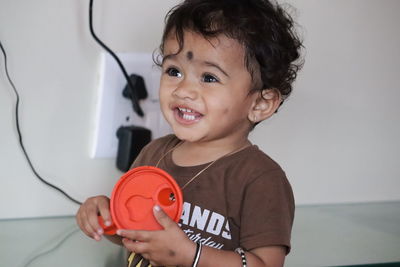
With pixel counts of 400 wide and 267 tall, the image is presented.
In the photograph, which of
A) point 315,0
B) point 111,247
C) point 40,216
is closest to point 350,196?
point 315,0

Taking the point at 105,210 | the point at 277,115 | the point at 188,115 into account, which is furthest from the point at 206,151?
the point at 277,115

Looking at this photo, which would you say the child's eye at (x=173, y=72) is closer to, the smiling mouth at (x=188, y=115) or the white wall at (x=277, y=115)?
the smiling mouth at (x=188, y=115)

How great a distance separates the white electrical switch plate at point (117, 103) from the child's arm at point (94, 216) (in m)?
0.23

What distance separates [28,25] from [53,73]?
0.09 m

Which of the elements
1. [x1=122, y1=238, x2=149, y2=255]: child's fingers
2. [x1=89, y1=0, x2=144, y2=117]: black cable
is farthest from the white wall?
[x1=122, y1=238, x2=149, y2=255]: child's fingers

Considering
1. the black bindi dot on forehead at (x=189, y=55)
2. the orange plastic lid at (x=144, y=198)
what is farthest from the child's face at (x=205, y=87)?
the orange plastic lid at (x=144, y=198)

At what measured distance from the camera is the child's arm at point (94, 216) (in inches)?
26.4

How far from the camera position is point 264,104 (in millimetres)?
772

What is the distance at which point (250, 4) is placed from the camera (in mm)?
743

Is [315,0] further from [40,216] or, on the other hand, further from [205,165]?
[40,216]

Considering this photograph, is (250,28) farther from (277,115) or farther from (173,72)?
(277,115)

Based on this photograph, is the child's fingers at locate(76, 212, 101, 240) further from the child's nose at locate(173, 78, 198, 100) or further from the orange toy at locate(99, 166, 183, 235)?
the child's nose at locate(173, 78, 198, 100)

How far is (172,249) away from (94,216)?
133 millimetres

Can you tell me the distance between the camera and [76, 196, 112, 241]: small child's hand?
0.67m
